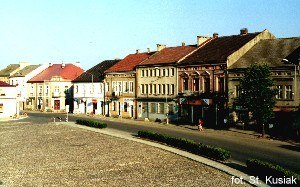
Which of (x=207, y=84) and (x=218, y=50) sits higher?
(x=218, y=50)

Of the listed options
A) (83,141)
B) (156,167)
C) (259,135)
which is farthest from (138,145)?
(259,135)

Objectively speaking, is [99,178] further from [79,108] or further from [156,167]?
[79,108]

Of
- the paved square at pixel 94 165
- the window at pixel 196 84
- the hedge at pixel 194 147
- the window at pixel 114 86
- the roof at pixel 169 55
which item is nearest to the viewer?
the paved square at pixel 94 165

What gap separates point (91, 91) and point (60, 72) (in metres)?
15.3

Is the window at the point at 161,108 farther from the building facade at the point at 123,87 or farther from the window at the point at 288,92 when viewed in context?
the window at the point at 288,92

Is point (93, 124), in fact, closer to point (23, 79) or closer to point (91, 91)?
point (91, 91)

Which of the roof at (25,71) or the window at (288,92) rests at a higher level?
the roof at (25,71)

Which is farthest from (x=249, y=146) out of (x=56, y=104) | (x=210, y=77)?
(x=56, y=104)

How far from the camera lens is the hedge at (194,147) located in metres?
27.5

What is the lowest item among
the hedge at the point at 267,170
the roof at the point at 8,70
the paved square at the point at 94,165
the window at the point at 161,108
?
the paved square at the point at 94,165

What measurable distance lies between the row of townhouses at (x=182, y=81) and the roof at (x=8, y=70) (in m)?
17.9

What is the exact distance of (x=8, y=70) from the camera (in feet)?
321

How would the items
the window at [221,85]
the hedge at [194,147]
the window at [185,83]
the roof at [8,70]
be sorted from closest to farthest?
1. the hedge at [194,147]
2. the window at [221,85]
3. the window at [185,83]
4. the roof at [8,70]

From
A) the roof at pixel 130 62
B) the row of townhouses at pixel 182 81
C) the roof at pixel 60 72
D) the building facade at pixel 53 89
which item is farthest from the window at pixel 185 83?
the roof at pixel 60 72
